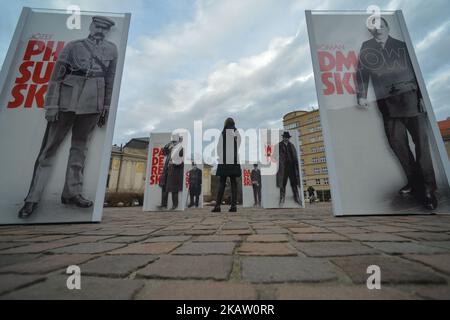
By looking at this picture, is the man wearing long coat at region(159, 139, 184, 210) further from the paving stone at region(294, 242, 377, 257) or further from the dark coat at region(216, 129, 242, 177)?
the paving stone at region(294, 242, 377, 257)

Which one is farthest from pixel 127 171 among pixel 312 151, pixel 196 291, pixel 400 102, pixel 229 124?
pixel 196 291

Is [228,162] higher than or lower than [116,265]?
higher

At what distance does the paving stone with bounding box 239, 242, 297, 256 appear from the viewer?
108 cm

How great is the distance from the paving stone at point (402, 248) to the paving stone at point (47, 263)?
160 cm

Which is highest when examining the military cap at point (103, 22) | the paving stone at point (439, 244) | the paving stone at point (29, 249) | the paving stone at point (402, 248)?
the military cap at point (103, 22)

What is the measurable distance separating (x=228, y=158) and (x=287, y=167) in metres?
2.88

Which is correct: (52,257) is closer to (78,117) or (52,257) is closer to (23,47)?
(78,117)

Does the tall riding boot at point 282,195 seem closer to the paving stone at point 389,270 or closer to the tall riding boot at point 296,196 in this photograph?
the tall riding boot at point 296,196

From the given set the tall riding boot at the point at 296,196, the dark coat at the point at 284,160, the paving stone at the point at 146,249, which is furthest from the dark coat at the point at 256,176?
the paving stone at the point at 146,249

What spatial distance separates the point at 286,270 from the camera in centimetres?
83

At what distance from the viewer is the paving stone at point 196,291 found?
0.63 meters

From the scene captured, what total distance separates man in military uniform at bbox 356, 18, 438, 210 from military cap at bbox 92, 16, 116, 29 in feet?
14.5

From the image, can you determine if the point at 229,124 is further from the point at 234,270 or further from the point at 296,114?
the point at 296,114
